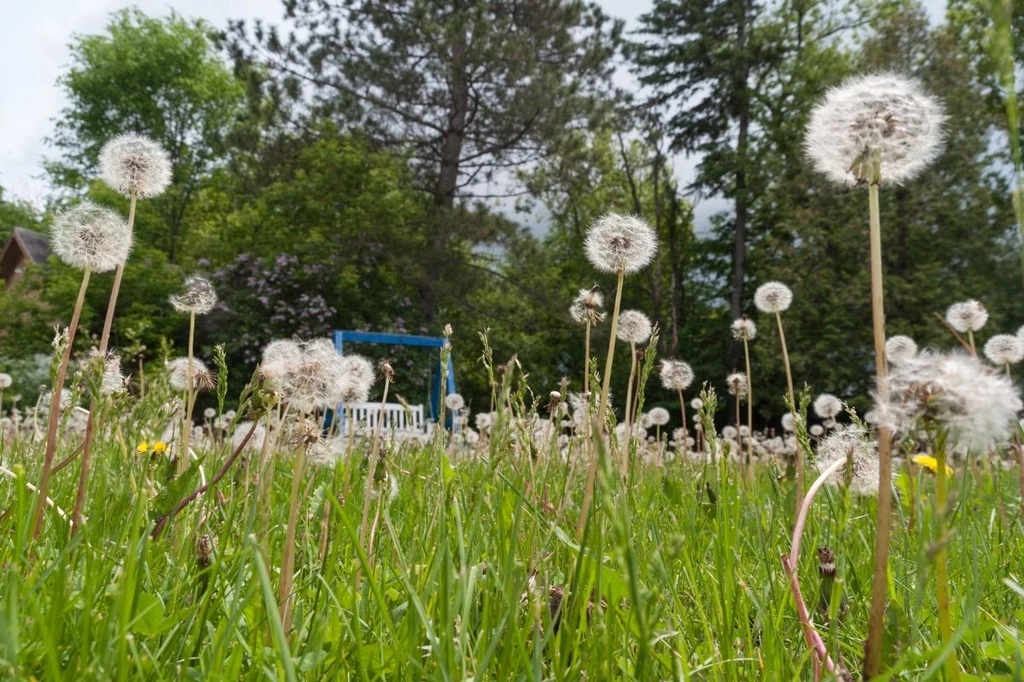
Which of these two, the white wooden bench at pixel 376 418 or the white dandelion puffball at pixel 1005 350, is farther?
the white dandelion puffball at pixel 1005 350

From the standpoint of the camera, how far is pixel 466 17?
56.1ft

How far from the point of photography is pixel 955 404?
2.67 ft

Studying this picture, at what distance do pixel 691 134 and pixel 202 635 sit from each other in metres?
27.2

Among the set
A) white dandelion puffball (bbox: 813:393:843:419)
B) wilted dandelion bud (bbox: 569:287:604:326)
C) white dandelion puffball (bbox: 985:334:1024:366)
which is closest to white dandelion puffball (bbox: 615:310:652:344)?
wilted dandelion bud (bbox: 569:287:604:326)

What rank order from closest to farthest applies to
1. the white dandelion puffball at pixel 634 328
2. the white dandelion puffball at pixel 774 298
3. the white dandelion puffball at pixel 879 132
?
the white dandelion puffball at pixel 879 132, the white dandelion puffball at pixel 634 328, the white dandelion puffball at pixel 774 298

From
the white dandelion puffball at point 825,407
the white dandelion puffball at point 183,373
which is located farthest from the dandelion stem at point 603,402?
the white dandelion puffball at point 825,407

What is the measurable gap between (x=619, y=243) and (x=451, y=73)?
60.0ft

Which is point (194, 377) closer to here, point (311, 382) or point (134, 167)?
point (134, 167)

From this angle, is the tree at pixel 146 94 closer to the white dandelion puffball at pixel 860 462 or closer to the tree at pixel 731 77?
the tree at pixel 731 77

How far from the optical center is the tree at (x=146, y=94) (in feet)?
113

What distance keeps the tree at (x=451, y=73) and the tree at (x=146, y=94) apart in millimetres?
17171

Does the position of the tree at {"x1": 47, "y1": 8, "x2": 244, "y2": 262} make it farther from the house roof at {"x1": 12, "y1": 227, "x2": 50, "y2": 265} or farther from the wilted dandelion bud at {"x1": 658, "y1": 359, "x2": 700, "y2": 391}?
the wilted dandelion bud at {"x1": 658, "y1": 359, "x2": 700, "y2": 391}

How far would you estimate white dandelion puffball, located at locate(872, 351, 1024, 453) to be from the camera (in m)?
0.81

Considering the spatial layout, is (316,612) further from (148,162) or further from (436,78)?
(436,78)
